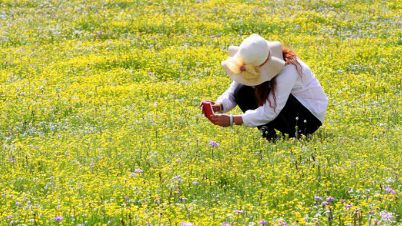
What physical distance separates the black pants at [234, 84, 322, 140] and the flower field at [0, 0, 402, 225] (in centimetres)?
19

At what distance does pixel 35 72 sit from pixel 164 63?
108 inches

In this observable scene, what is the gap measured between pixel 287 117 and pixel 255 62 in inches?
41.8

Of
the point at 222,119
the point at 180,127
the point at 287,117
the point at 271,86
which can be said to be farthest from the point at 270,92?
the point at 180,127

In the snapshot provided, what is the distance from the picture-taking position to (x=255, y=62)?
Answer: 6.20 meters

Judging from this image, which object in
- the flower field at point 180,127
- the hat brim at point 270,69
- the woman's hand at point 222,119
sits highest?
the hat brim at point 270,69

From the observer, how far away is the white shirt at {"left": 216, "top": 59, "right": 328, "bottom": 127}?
21.2 feet

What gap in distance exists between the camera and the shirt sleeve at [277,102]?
6457mm

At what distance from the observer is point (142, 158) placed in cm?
640

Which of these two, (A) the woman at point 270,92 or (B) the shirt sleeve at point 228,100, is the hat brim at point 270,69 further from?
(B) the shirt sleeve at point 228,100

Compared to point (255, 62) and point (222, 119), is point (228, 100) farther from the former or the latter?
point (255, 62)

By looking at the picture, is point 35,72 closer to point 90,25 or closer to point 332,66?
point 90,25

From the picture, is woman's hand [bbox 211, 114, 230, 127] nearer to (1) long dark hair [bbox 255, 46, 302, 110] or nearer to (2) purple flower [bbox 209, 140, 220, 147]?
(2) purple flower [bbox 209, 140, 220, 147]

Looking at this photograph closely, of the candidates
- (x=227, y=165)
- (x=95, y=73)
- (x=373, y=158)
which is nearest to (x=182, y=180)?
(x=227, y=165)

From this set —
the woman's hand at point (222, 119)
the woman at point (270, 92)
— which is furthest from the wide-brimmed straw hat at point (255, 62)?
the woman's hand at point (222, 119)
